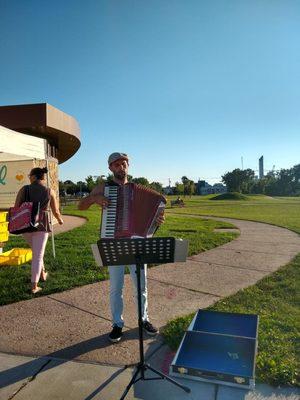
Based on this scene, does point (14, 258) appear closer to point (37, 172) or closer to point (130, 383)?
point (37, 172)

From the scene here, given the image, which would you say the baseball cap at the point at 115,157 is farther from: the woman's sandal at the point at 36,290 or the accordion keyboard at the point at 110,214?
the woman's sandal at the point at 36,290

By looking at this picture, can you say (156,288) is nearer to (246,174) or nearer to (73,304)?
(73,304)

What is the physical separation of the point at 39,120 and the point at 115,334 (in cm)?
1377

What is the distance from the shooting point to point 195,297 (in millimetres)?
5680

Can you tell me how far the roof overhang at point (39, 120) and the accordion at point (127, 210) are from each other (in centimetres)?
1350

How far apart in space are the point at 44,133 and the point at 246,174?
80.8 metres

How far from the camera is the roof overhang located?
53.1ft

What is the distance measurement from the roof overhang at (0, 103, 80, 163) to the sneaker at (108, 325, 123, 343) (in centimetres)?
1366

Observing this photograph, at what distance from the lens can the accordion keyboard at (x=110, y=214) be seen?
3879 mm

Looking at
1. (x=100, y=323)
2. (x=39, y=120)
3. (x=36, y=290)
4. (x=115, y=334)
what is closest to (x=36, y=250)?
(x=36, y=290)

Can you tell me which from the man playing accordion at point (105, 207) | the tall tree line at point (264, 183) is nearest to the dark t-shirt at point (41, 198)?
the man playing accordion at point (105, 207)

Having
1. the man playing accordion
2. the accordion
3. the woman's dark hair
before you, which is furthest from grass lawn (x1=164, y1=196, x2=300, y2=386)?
the woman's dark hair

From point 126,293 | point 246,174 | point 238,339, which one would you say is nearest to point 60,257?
point 126,293

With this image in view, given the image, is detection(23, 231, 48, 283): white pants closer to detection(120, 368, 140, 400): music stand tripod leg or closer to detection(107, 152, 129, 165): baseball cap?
detection(107, 152, 129, 165): baseball cap
